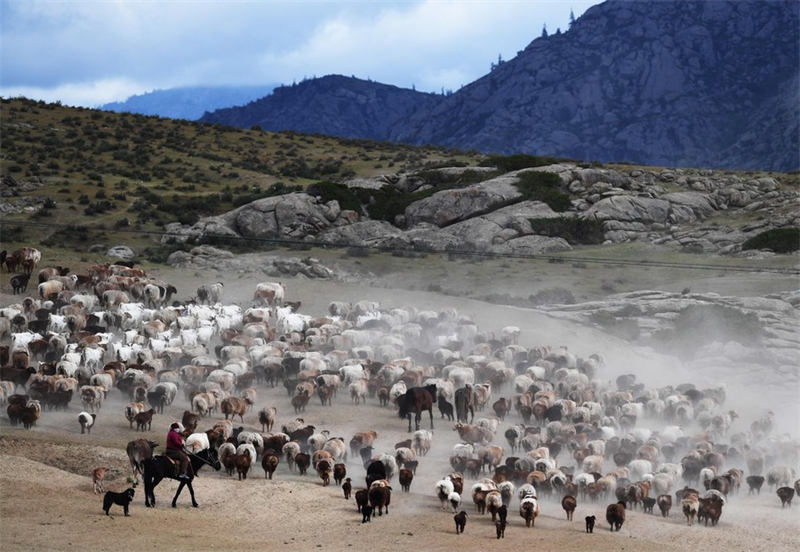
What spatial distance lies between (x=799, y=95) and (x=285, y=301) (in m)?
162

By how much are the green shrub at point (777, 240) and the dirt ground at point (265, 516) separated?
106ft

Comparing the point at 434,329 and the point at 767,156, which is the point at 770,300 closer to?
the point at 434,329

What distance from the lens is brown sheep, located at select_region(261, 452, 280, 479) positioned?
22750 millimetres

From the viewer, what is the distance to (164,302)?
4388cm

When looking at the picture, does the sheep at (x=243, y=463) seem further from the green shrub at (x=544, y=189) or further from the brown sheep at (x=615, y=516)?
the green shrub at (x=544, y=189)

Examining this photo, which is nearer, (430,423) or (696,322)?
(430,423)

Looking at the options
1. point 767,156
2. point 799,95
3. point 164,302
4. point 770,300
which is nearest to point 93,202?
point 164,302

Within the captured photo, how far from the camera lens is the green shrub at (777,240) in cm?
5428

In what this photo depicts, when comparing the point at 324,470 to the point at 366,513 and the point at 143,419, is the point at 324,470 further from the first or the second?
the point at 143,419

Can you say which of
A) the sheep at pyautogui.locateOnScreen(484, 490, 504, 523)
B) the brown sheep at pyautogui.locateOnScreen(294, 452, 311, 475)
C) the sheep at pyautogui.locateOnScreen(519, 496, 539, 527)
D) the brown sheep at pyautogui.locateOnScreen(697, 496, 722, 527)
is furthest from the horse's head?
the brown sheep at pyautogui.locateOnScreen(697, 496, 722, 527)

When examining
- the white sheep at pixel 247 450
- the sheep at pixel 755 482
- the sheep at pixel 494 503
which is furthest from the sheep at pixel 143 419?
the sheep at pixel 755 482

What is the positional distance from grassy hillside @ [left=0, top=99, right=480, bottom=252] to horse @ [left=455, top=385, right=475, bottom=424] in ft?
113

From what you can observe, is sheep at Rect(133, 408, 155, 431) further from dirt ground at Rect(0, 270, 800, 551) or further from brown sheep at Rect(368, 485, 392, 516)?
brown sheep at Rect(368, 485, 392, 516)

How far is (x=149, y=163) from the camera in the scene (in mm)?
80562
